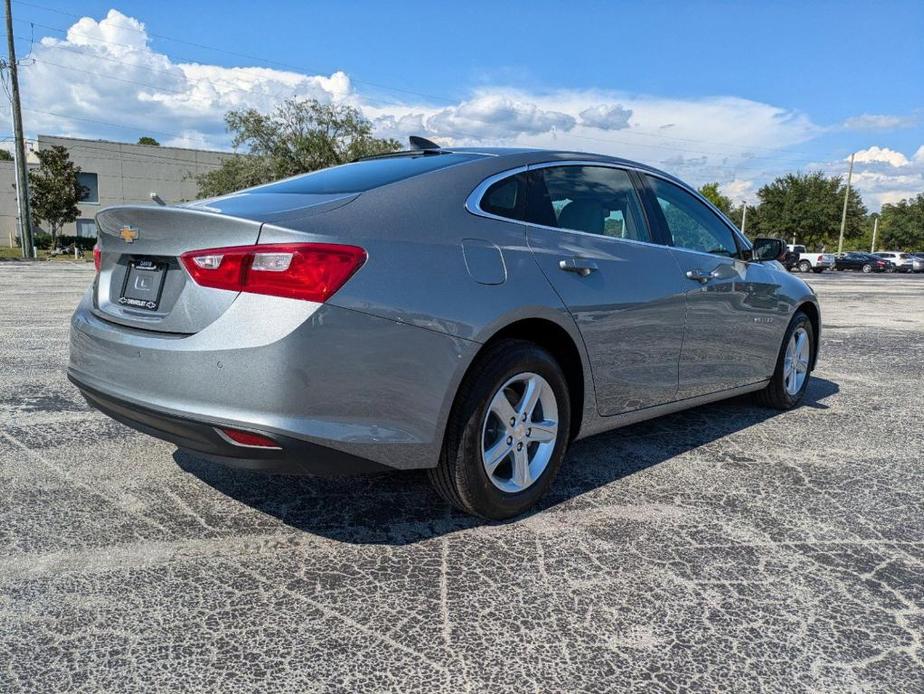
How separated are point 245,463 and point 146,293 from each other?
32.0 inches

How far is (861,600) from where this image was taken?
2475 mm

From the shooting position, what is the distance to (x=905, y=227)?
78.7 meters

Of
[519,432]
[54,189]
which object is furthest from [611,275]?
[54,189]

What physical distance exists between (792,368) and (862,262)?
5232cm

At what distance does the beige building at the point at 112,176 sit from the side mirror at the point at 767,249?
54.5 meters


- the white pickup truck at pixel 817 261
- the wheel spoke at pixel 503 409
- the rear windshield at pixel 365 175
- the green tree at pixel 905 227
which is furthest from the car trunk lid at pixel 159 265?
the green tree at pixel 905 227

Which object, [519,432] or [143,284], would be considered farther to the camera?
[519,432]

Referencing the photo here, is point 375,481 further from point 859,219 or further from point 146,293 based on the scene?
point 859,219

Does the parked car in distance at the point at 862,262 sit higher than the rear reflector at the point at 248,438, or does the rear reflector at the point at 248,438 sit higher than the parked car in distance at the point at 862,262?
the parked car in distance at the point at 862,262

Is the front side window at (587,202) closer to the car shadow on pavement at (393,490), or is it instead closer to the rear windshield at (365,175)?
the rear windshield at (365,175)

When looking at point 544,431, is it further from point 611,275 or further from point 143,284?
point 143,284

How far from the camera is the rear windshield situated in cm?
300

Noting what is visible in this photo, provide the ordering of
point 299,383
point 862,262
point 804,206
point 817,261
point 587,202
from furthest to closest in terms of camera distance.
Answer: point 804,206, point 862,262, point 817,261, point 587,202, point 299,383

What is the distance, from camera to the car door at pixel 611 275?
3.24 metres
